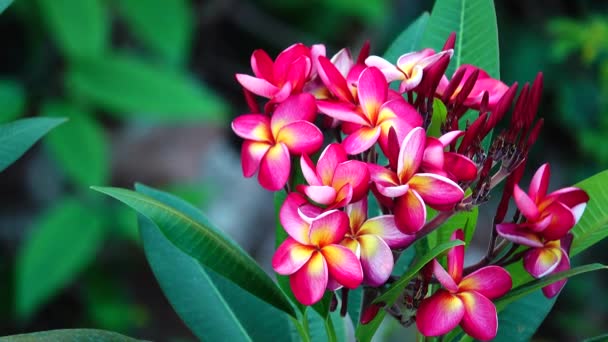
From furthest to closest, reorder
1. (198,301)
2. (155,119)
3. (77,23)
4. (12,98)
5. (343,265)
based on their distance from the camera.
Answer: (155,119) → (77,23) → (12,98) → (198,301) → (343,265)

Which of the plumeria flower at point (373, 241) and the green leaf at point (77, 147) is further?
the green leaf at point (77, 147)

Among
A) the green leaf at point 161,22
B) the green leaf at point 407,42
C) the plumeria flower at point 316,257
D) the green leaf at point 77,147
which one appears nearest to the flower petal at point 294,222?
the plumeria flower at point 316,257

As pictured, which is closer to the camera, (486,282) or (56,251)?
(486,282)

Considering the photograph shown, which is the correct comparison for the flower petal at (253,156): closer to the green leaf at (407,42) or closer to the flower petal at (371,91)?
the flower petal at (371,91)

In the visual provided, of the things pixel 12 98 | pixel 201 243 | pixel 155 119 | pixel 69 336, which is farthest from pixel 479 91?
pixel 155 119

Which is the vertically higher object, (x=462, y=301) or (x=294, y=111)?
(x=294, y=111)

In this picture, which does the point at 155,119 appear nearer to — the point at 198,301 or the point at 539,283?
the point at 198,301

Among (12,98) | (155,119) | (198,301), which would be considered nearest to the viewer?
(198,301)
